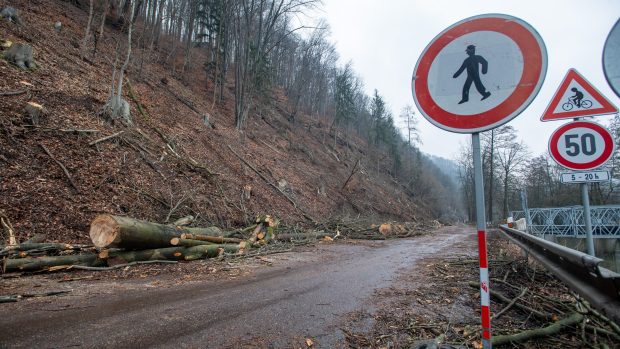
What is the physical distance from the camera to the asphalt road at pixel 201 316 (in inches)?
117

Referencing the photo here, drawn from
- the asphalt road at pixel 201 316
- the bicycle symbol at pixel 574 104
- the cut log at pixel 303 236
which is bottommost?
the asphalt road at pixel 201 316

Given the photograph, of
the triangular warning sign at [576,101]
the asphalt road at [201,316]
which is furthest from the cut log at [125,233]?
the triangular warning sign at [576,101]

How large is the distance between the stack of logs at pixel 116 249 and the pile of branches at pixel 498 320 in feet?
16.4

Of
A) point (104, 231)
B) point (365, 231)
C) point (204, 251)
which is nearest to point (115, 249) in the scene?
point (104, 231)

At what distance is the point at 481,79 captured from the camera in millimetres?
2402

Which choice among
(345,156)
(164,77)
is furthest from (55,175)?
(345,156)

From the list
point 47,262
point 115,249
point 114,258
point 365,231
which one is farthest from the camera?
point 365,231

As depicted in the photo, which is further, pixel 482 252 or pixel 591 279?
pixel 591 279

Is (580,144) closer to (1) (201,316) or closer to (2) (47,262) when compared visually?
(1) (201,316)

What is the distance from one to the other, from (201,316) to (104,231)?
12.1 feet

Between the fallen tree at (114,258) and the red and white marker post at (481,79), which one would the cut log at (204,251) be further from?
the red and white marker post at (481,79)

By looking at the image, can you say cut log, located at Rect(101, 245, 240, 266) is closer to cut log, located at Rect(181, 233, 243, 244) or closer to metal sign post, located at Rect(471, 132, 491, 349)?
cut log, located at Rect(181, 233, 243, 244)

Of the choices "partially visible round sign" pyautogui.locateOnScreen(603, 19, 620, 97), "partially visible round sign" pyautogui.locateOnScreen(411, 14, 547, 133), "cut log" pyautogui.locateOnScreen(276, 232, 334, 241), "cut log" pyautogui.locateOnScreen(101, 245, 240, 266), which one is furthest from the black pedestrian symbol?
"cut log" pyautogui.locateOnScreen(276, 232, 334, 241)

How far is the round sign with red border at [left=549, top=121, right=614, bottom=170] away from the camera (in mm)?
4266
